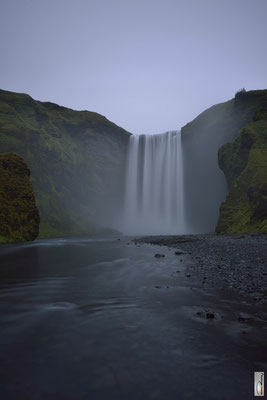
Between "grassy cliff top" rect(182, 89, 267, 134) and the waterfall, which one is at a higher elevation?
"grassy cliff top" rect(182, 89, 267, 134)

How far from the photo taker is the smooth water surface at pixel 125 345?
10.5 feet

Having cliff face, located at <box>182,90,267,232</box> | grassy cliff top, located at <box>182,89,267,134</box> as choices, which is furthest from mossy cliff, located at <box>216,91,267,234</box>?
cliff face, located at <box>182,90,267,232</box>

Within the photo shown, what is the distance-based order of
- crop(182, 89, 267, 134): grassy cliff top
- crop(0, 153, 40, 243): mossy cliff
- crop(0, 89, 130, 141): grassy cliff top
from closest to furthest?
crop(0, 153, 40, 243): mossy cliff < crop(182, 89, 267, 134): grassy cliff top < crop(0, 89, 130, 141): grassy cliff top

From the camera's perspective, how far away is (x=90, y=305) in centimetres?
672

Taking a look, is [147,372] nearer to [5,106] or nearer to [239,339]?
[239,339]

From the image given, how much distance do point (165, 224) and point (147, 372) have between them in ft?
240

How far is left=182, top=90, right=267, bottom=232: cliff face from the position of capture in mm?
67125

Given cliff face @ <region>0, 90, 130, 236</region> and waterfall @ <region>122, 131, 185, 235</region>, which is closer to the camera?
cliff face @ <region>0, 90, 130, 236</region>

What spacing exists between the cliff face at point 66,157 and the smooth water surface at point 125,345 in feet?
157

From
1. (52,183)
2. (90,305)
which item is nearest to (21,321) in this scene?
(90,305)

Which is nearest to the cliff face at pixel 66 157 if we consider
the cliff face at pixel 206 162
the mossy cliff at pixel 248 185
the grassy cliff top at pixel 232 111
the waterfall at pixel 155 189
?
the waterfall at pixel 155 189

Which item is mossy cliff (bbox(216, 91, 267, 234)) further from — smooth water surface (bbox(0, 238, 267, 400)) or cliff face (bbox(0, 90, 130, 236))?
cliff face (bbox(0, 90, 130, 236))

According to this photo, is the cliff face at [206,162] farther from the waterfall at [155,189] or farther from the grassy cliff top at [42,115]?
the grassy cliff top at [42,115]

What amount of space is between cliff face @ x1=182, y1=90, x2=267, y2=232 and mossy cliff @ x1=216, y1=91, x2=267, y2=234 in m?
24.7
